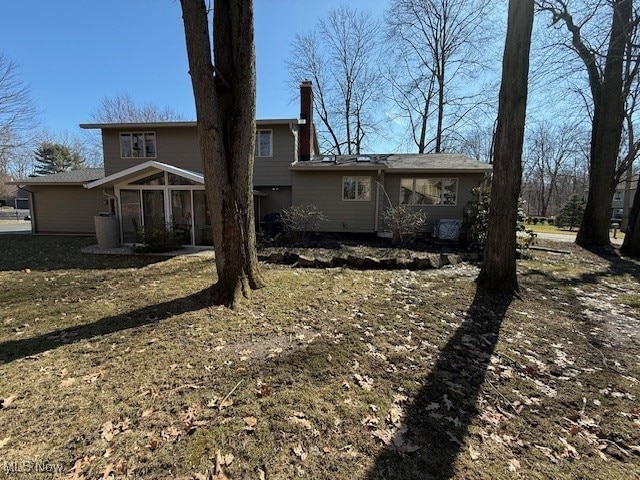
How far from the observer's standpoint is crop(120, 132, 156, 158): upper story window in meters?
13.7

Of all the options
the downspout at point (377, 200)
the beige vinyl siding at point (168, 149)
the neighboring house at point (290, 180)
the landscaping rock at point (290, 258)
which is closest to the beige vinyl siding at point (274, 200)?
the neighboring house at point (290, 180)

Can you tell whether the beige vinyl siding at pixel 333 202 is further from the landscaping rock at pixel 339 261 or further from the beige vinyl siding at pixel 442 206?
the landscaping rock at pixel 339 261

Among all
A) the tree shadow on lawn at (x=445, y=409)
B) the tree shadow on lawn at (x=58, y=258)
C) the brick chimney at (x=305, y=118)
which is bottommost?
the tree shadow on lawn at (x=445, y=409)

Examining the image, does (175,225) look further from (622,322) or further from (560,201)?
(560,201)

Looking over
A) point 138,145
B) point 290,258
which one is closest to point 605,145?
point 290,258

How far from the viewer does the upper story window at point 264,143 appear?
1338cm

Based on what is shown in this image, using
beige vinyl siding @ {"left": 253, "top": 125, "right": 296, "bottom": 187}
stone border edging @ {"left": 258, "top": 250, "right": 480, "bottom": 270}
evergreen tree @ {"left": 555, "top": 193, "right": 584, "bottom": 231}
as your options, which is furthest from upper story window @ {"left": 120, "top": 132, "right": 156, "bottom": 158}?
evergreen tree @ {"left": 555, "top": 193, "right": 584, "bottom": 231}

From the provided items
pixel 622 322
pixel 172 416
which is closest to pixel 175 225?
pixel 172 416

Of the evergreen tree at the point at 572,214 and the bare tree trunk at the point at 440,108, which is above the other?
the bare tree trunk at the point at 440,108

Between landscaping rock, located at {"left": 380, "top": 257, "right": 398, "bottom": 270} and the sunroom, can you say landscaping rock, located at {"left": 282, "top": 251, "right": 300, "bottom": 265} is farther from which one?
the sunroom

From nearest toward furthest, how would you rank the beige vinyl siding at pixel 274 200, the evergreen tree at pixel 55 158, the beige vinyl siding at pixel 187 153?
1. the beige vinyl siding at pixel 187 153
2. the beige vinyl siding at pixel 274 200
3. the evergreen tree at pixel 55 158

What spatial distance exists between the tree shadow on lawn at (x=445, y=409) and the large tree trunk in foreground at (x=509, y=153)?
1660 mm

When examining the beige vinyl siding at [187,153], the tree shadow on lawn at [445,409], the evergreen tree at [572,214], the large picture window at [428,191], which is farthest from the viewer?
the evergreen tree at [572,214]

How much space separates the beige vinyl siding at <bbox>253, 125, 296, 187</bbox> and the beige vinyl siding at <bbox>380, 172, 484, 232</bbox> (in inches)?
175
